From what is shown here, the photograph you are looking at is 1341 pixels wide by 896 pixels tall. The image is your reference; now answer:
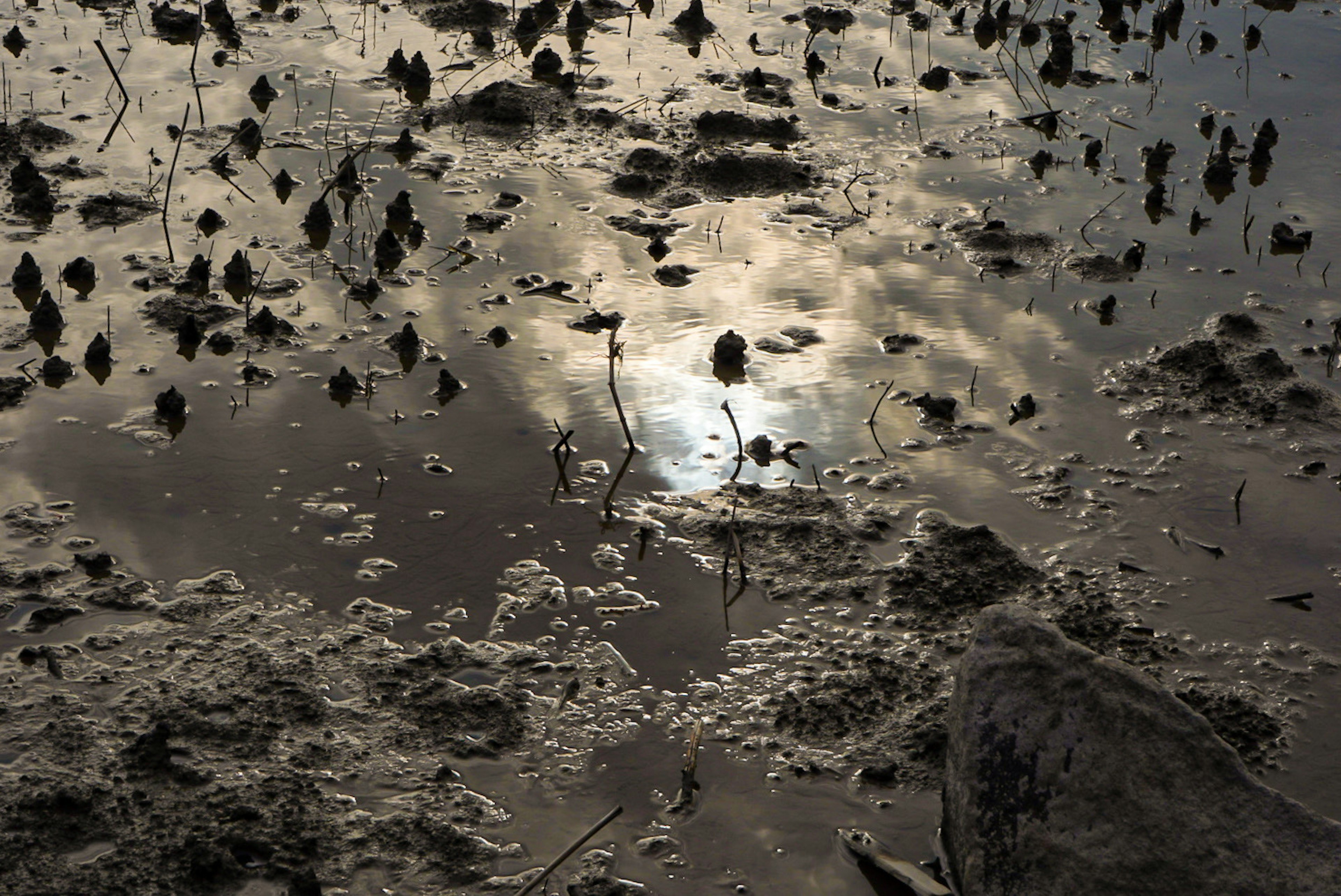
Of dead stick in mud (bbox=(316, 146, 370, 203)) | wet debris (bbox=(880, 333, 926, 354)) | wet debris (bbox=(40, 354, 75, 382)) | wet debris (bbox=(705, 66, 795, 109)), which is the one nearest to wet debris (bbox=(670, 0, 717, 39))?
wet debris (bbox=(705, 66, 795, 109))

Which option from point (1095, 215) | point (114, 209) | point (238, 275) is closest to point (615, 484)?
point (238, 275)

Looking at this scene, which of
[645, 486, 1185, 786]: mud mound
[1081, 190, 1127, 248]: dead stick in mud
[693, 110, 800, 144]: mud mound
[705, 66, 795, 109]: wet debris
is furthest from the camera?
[705, 66, 795, 109]: wet debris

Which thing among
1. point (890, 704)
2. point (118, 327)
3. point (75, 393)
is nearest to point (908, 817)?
point (890, 704)

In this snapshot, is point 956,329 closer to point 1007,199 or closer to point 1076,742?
point 1007,199

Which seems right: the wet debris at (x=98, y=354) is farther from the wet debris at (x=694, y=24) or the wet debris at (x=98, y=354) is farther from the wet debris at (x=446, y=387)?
the wet debris at (x=694, y=24)

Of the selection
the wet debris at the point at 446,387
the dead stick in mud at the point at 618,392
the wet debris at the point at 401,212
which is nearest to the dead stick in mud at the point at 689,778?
the dead stick in mud at the point at 618,392

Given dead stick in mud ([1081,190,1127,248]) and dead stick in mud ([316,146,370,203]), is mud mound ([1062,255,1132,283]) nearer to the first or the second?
dead stick in mud ([1081,190,1127,248])

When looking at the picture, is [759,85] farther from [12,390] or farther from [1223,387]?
[12,390]
